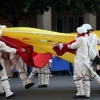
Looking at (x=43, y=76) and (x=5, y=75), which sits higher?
(x=5, y=75)

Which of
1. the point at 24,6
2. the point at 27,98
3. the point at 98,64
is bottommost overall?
the point at 27,98

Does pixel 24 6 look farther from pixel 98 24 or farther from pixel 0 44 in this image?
pixel 98 24

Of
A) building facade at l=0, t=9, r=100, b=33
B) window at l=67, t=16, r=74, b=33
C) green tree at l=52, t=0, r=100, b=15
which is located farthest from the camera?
window at l=67, t=16, r=74, b=33

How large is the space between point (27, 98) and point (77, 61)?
1.86 metres

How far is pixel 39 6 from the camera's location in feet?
81.1

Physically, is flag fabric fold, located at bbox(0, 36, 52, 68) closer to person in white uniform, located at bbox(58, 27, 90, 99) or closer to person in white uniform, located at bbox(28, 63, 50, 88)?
person in white uniform, located at bbox(58, 27, 90, 99)

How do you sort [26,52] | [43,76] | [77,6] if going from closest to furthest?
[26,52], [43,76], [77,6]

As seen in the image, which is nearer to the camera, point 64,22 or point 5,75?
point 5,75

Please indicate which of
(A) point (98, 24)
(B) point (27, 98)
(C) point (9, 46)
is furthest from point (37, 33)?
(A) point (98, 24)

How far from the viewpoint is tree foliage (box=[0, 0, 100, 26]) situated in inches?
947

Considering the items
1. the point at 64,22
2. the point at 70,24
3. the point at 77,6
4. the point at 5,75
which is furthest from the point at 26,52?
the point at 70,24

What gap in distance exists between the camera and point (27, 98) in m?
13.5

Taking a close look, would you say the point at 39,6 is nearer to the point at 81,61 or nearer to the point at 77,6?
the point at 77,6

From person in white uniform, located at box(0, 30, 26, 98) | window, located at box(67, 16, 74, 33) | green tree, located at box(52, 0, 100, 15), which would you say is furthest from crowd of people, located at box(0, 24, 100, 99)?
window, located at box(67, 16, 74, 33)
